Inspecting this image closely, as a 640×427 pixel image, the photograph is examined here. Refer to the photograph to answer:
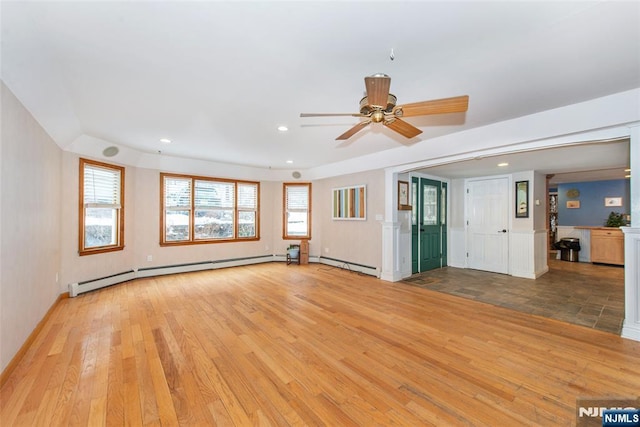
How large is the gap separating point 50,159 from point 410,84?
4.56 meters

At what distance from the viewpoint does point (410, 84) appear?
2.47m

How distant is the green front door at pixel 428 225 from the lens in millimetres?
5883

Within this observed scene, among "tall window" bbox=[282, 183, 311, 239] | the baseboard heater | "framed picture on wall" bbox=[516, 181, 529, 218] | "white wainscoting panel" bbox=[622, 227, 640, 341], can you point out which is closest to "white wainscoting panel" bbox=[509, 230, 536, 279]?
"framed picture on wall" bbox=[516, 181, 529, 218]

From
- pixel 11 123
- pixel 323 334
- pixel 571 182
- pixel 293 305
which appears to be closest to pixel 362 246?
pixel 293 305

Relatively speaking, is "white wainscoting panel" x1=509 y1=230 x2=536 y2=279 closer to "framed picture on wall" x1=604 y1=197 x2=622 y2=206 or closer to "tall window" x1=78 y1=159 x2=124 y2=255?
"framed picture on wall" x1=604 y1=197 x2=622 y2=206

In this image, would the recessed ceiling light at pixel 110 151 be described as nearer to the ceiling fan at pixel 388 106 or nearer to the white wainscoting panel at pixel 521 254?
the ceiling fan at pixel 388 106

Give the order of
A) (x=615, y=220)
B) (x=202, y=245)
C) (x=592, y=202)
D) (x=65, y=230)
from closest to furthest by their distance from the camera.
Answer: (x=65, y=230) → (x=202, y=245) → (x=615, y=220) → (x=592, y=202)

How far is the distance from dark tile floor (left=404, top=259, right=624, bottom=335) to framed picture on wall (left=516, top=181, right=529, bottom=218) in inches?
54.4

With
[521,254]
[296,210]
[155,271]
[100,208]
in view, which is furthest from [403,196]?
[100,208]

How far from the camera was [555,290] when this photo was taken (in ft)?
14.7

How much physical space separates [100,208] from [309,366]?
4.65 m

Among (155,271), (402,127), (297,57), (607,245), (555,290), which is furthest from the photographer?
(607,245)

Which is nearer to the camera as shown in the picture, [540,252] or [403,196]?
[403,196]

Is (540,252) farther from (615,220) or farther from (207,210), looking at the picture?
(207,210)
